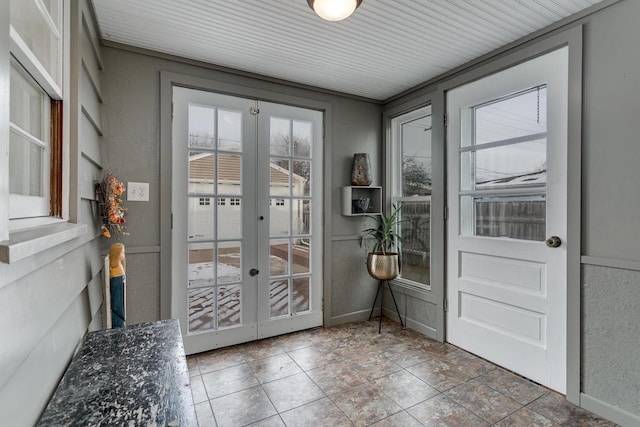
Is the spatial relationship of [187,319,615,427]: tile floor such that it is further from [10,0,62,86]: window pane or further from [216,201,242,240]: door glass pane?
[10,0,62,86]: window pane

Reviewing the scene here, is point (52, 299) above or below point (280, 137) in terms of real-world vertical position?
below

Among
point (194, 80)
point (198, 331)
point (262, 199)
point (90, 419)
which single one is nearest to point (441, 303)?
point (262, 199)

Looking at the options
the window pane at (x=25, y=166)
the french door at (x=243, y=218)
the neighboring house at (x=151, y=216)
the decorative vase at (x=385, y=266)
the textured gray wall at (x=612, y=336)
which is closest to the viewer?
the neighboring house at (x=151, y=216)

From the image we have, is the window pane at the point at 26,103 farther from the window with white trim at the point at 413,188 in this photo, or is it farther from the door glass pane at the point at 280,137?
the window with white trim at the point at 413,188

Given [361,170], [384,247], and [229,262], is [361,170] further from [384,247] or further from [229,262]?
[229,262]

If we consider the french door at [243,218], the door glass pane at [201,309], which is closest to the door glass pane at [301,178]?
the french door at [243,218]

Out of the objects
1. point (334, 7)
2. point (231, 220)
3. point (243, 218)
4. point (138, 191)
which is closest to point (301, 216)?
point (243, 218)

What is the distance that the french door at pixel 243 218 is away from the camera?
2.59m

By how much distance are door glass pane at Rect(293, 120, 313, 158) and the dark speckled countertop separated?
2029mm

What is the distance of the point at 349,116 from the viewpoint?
11.0 ft

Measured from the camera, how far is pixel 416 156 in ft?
10.6

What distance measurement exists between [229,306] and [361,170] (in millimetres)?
1807

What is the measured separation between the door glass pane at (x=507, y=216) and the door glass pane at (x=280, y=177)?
1565mm

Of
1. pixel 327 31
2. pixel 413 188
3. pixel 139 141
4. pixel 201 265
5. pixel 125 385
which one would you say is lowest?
pixel 125 385
